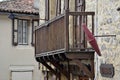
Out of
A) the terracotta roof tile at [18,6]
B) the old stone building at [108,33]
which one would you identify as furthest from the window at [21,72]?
the old stone building at [108,33]

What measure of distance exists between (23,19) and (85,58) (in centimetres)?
1272

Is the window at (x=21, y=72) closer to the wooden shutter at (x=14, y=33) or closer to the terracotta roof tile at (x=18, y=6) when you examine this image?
the wooden shutter at (x=14, y=33)

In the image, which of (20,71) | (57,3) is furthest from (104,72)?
(20,71)

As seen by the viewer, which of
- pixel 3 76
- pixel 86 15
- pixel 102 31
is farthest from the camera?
pixel 3 76

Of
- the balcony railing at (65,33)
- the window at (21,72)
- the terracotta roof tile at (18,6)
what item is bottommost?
the window at (21,72)

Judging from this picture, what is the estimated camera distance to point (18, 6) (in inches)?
909

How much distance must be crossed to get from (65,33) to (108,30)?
4.48ft

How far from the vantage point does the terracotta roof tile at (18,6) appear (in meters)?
22.3

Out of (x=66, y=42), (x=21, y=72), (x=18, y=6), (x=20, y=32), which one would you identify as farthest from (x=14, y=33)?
(x=66, y=42)

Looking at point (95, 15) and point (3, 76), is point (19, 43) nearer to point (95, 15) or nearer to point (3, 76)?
point (3, 76)

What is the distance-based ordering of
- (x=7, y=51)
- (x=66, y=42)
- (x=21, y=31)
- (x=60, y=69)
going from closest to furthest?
(x=66, y=42) < (x=60, y=69) < (x=7, y=51) < (x=21, y=31)

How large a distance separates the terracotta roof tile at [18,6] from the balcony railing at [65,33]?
341 inches

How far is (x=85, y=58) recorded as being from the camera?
10.4 metres

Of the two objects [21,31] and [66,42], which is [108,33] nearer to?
[66,42]
